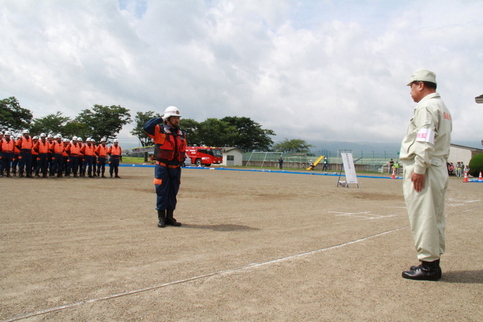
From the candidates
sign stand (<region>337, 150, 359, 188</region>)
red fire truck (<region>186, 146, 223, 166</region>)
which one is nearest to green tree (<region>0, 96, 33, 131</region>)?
red fire truck (<region>186, 146, 223, 166</region>)

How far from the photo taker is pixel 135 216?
7.62 meters

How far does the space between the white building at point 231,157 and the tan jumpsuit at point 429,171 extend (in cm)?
5807

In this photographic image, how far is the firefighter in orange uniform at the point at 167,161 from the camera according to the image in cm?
671

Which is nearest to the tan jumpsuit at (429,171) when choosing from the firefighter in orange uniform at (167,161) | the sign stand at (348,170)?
the firefighter in orange uniform at (167,161)

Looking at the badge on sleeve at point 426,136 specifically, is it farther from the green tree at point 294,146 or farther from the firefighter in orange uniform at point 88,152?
the green tree at point 294,146

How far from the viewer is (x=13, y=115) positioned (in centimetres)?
5656

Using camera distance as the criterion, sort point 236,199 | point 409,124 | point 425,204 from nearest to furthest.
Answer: point 425,204 < point 409,124 < point 236,199

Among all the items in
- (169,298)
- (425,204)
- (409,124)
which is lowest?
(169,298)

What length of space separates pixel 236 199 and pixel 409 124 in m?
7.81

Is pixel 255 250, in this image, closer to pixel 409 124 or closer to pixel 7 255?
pixel 409 124

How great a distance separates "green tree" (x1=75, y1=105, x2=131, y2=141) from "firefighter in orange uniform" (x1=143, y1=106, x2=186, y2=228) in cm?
6447

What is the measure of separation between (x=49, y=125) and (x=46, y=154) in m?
49.4

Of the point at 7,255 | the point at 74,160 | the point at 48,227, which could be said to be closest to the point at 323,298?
the point at 7,255

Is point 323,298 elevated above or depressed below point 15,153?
below
